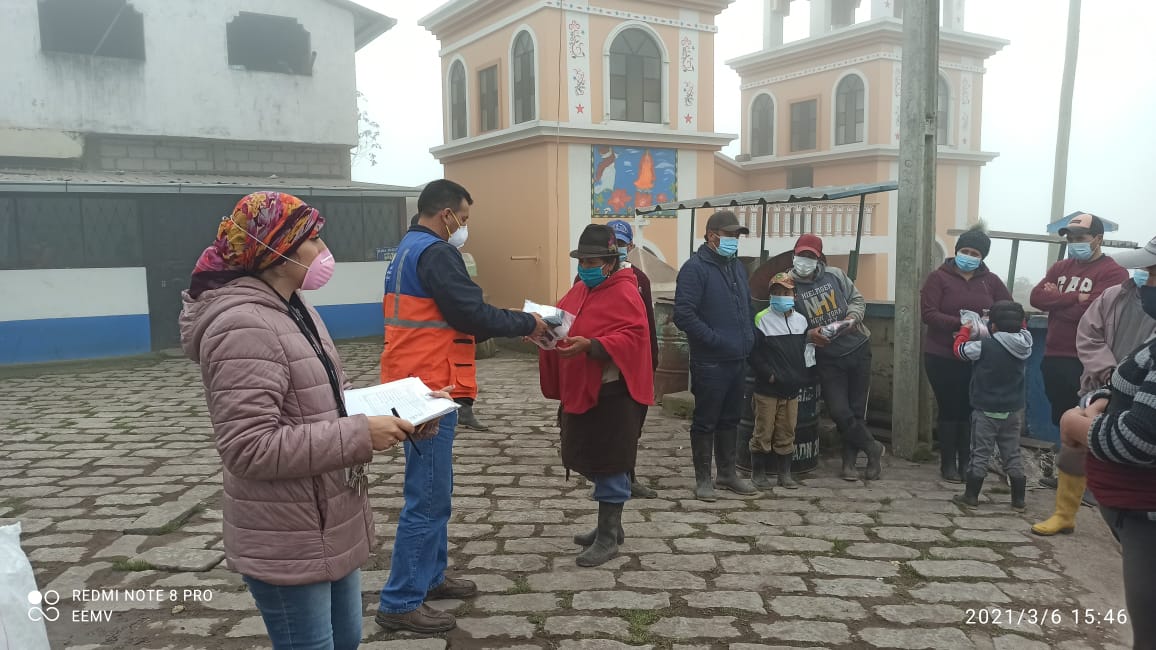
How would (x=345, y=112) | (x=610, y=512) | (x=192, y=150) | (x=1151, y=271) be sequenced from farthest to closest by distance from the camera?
(x=345, y=112)
(x=192, y=150)
(x=610, y=512)
(x=1151, y=271)

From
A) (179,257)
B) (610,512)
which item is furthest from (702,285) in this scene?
(179,257)

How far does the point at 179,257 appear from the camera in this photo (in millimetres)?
14195

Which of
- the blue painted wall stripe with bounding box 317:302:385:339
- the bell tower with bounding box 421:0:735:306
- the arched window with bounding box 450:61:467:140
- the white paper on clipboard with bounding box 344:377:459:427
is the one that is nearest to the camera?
the white paper on clipboard with bounding box 344:377:459:427

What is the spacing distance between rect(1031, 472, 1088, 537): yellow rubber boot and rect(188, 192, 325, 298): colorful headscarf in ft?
16.0

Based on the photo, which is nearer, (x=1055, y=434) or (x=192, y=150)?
(x=1055, y=434)

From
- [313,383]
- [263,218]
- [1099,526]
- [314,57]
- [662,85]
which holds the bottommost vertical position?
[1099,526]

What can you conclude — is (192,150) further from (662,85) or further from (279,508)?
(279,508)

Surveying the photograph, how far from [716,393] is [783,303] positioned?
890 mm

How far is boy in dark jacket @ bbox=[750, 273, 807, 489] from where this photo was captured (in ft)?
19.1

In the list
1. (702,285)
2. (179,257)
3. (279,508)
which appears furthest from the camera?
(179,257)

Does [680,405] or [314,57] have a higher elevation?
[314,57]

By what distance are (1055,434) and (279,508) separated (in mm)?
6764

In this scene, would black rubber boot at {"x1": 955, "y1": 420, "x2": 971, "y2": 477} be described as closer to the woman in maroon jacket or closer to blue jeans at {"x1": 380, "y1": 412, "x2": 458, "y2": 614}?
the woman in maroon jacket

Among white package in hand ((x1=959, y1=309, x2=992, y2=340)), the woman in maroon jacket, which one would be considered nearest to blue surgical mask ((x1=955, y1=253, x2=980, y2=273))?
the woman in maroon jacket
